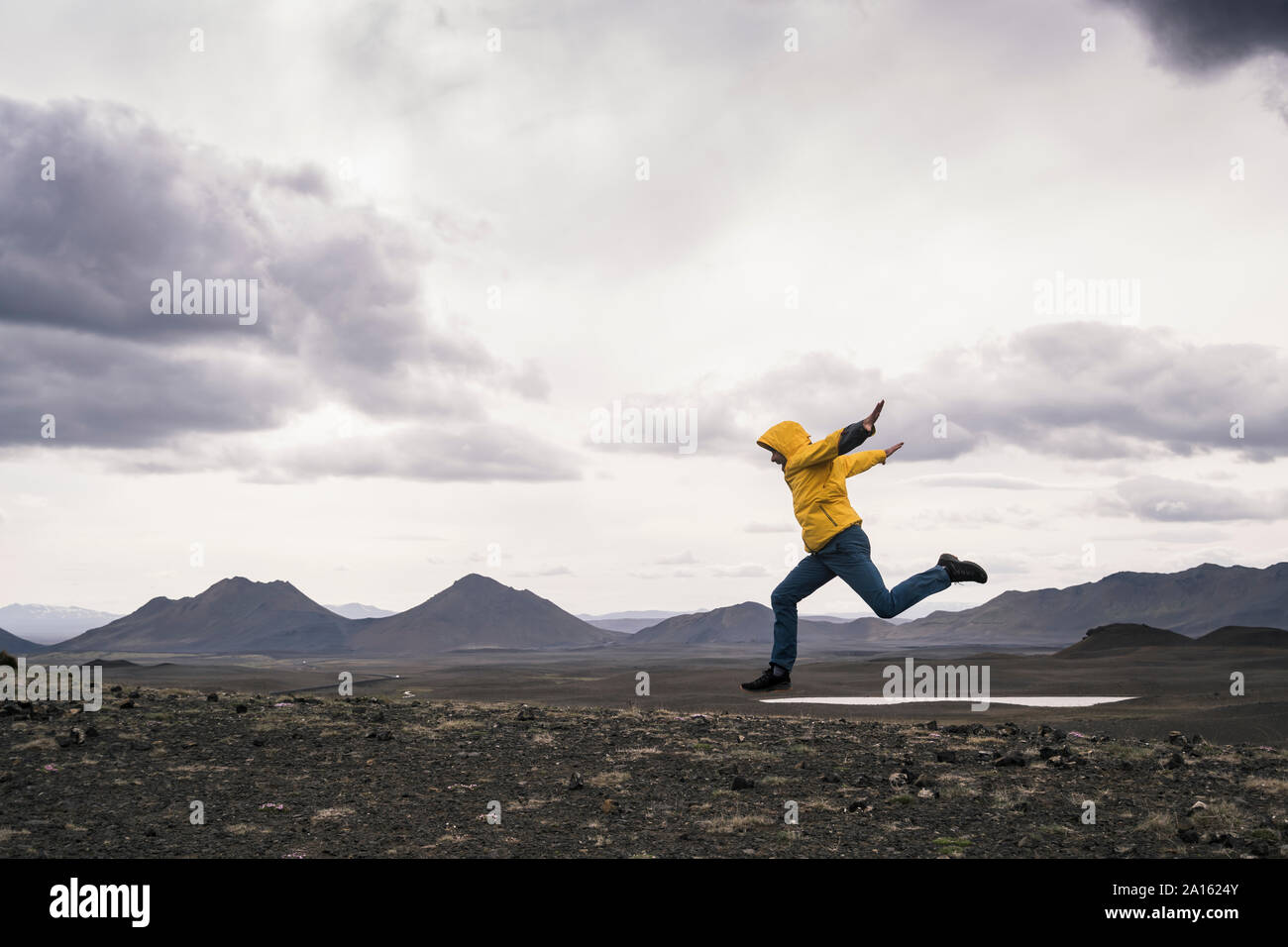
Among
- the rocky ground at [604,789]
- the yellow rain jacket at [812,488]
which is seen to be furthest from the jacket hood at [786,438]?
the rocky ground at [604,789]

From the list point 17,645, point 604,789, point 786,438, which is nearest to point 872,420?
point 786,438

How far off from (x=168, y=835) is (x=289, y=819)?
124cm

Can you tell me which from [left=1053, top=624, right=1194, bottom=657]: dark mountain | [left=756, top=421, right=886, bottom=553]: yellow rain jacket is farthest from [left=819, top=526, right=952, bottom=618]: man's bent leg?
[left=1053, top=624, right=1194, bottom=657]: dark mountain

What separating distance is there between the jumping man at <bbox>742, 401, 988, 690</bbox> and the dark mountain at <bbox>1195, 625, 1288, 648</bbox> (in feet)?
241

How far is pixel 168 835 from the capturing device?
10.5 metres

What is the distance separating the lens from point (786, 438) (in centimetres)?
747

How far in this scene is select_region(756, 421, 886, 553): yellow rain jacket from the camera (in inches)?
292

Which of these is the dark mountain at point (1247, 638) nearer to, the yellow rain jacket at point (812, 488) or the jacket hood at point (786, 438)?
the yellow rain jacket at point (812, 488)

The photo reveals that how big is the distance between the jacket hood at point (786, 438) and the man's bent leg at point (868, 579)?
0.77 metres

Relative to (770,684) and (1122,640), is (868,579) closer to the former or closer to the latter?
(770,684)

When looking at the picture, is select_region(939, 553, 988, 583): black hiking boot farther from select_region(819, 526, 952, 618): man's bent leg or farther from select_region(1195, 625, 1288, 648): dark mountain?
select_region(1195, 625, 1288, 648): dark mountain

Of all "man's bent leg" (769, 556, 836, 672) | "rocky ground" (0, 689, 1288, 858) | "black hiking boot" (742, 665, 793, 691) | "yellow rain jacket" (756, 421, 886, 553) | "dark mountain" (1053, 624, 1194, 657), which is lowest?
"dark mountain" (1053, 624, 1194, 657)
